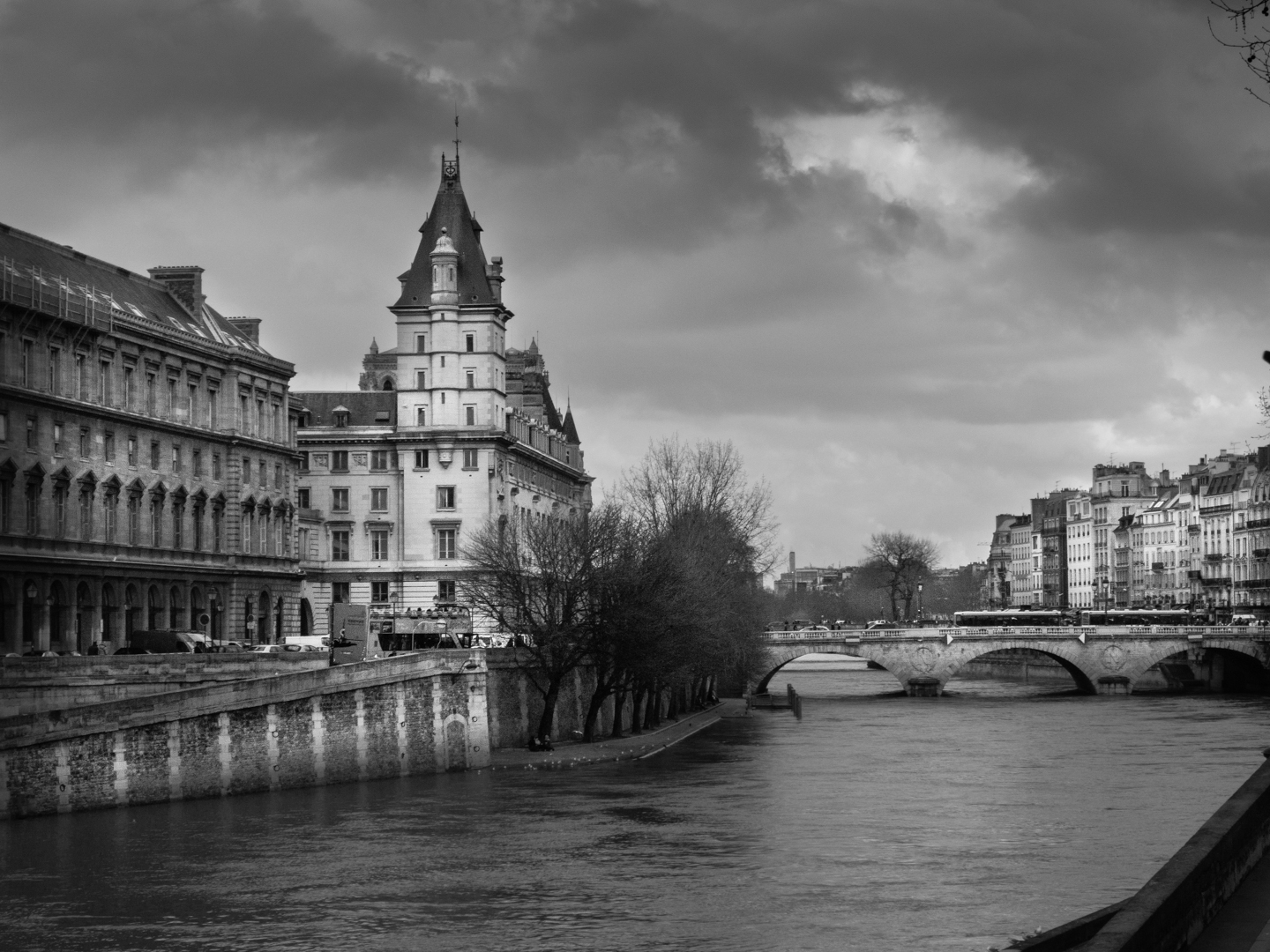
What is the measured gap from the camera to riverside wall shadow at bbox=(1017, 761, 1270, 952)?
20578 mm

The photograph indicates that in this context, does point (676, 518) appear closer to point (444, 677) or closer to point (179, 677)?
point (444, 677)

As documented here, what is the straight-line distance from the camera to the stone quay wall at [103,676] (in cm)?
5762

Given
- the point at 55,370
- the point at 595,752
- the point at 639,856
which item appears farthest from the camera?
the point at 55,370

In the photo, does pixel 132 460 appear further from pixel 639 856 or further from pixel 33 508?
pixel 639 856

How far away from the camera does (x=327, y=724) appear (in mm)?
61906

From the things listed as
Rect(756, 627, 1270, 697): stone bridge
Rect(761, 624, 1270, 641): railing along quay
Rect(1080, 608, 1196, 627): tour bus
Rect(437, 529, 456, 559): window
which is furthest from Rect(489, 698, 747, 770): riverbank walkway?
Rect(1080, 608, 1196, 627): tour bus

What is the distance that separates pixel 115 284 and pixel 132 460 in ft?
27.5

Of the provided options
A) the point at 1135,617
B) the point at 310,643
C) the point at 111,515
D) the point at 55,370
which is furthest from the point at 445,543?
the point at 1135,617

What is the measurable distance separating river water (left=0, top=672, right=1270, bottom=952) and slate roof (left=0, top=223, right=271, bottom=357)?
27.4m

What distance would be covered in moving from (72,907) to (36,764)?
1199 centimetres

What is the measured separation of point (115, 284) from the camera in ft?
287

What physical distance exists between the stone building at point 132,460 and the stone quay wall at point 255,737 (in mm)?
16768

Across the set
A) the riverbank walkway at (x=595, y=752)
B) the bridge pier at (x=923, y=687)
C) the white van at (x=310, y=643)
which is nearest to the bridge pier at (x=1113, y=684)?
the bridge pier at (x=923, y=687)

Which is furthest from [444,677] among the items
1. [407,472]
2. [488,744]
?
[407,472]
